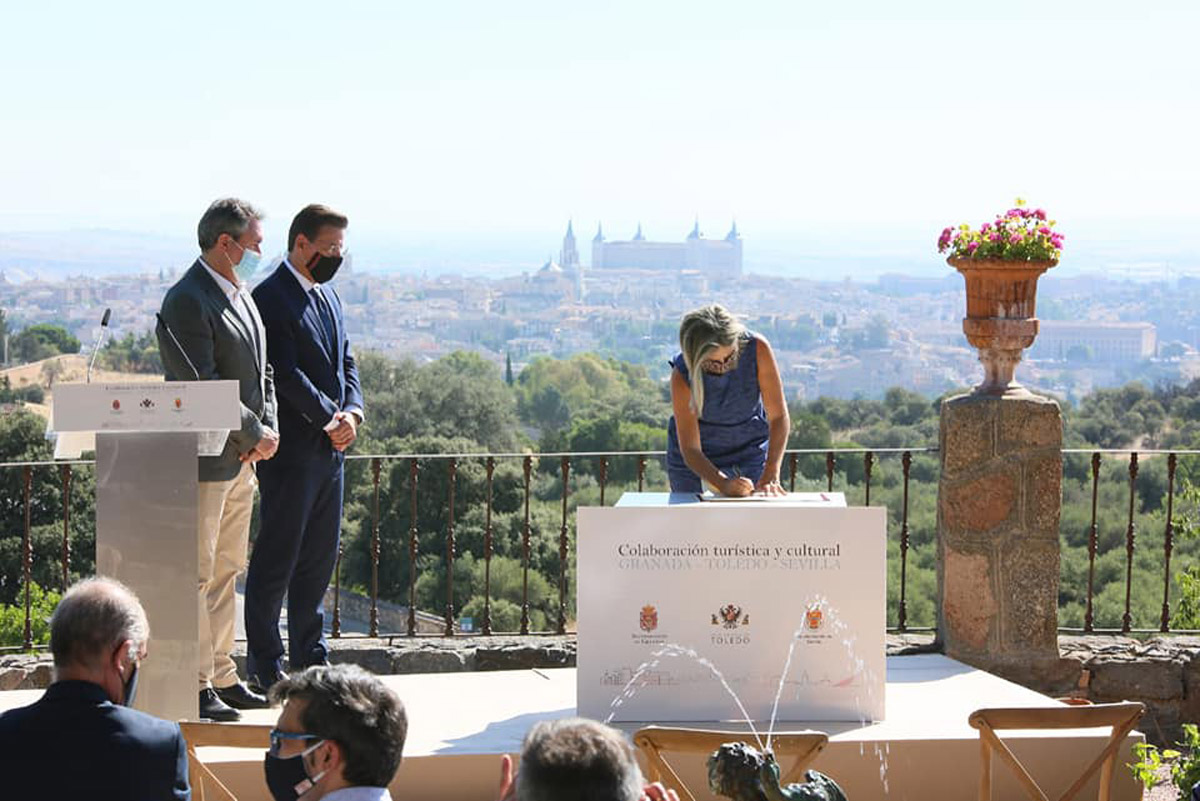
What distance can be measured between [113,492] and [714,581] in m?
1.61

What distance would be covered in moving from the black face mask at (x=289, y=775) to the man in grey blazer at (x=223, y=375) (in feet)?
5.74

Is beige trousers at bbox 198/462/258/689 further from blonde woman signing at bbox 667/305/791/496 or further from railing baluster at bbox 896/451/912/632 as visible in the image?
railing baluster at bbox 896/451/912/632

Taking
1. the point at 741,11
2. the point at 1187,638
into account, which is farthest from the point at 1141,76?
the point at 1187,638

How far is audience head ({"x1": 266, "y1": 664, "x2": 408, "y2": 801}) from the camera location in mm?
2512

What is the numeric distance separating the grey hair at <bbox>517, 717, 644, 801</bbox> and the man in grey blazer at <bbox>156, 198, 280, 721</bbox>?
91.6 inches

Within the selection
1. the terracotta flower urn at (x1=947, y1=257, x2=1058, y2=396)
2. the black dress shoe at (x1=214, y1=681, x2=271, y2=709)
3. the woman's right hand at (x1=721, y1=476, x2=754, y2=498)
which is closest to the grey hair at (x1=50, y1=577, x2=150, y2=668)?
the black dress shoe at (x1=214, y1=681, x2=271, y2=709)

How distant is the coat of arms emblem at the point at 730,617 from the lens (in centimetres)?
434

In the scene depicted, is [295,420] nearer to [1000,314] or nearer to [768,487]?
[768,487]

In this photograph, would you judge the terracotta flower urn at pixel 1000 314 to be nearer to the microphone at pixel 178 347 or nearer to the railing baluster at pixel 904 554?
the railing baluster at pixel 904 554

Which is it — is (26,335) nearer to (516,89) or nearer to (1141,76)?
(1141,76)

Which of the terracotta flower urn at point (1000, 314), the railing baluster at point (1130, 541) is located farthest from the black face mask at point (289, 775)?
the railing baluster at point (1130, 541)

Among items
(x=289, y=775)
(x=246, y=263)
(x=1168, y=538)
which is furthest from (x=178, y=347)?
(x=1168, y=538)

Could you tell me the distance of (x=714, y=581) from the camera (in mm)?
4324

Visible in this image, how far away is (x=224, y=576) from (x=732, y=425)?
62.8 inches
